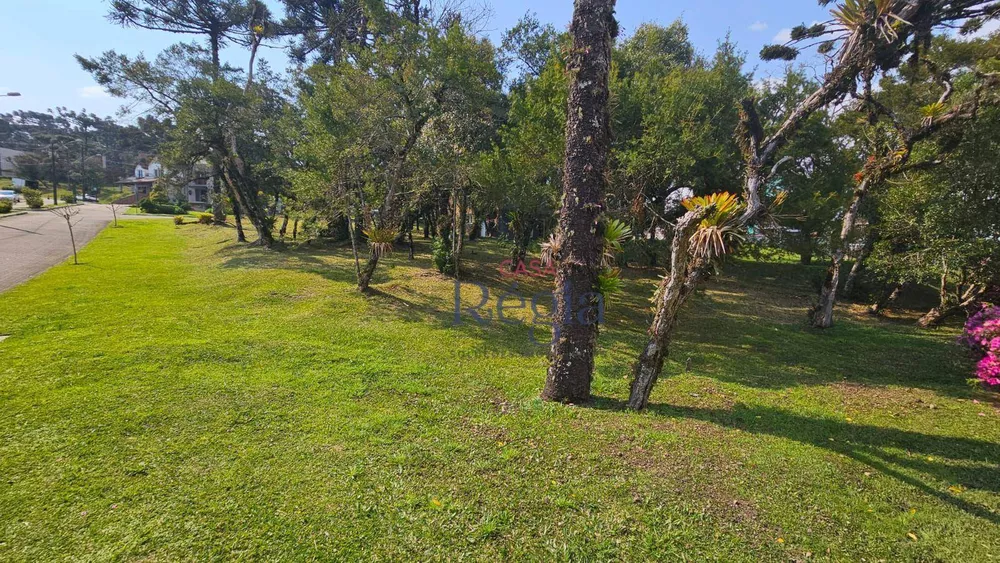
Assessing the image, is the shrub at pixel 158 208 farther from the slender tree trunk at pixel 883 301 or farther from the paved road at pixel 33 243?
the slender tree trunk at pixel 883 301

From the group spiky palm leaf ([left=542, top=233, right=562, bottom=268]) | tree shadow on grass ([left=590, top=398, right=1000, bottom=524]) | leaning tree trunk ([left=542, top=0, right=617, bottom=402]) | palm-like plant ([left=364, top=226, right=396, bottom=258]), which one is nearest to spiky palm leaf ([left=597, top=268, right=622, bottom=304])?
leaning tree trunk ([left=542, top=0, right=617, bottom=402])

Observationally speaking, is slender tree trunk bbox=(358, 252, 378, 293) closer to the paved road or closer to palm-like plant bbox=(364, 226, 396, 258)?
palm-like plant bbox=(364, 226, 396, 258)

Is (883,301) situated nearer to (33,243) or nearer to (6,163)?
(33,243)

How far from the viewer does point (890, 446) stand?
165 inches

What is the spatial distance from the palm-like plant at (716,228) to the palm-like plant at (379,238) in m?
7.86

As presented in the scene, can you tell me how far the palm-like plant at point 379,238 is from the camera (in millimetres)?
10250

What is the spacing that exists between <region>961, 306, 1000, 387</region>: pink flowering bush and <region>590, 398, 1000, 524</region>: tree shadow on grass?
2.02 meters

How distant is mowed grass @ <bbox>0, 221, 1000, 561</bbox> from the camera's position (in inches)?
108

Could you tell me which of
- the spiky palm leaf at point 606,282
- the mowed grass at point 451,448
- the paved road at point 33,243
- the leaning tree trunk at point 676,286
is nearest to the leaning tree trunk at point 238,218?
the paved road at point 33,243

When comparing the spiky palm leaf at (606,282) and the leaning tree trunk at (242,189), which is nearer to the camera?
the spiky palm leaf at (606,282)

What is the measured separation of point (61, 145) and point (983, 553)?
7540cm

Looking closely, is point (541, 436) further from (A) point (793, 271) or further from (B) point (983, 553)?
(A) point (793, 271)

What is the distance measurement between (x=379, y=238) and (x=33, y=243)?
16755mm

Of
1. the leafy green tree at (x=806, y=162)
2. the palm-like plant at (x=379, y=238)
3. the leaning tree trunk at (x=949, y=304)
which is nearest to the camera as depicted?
the leaning tree trunk at (x=949, y=304)
